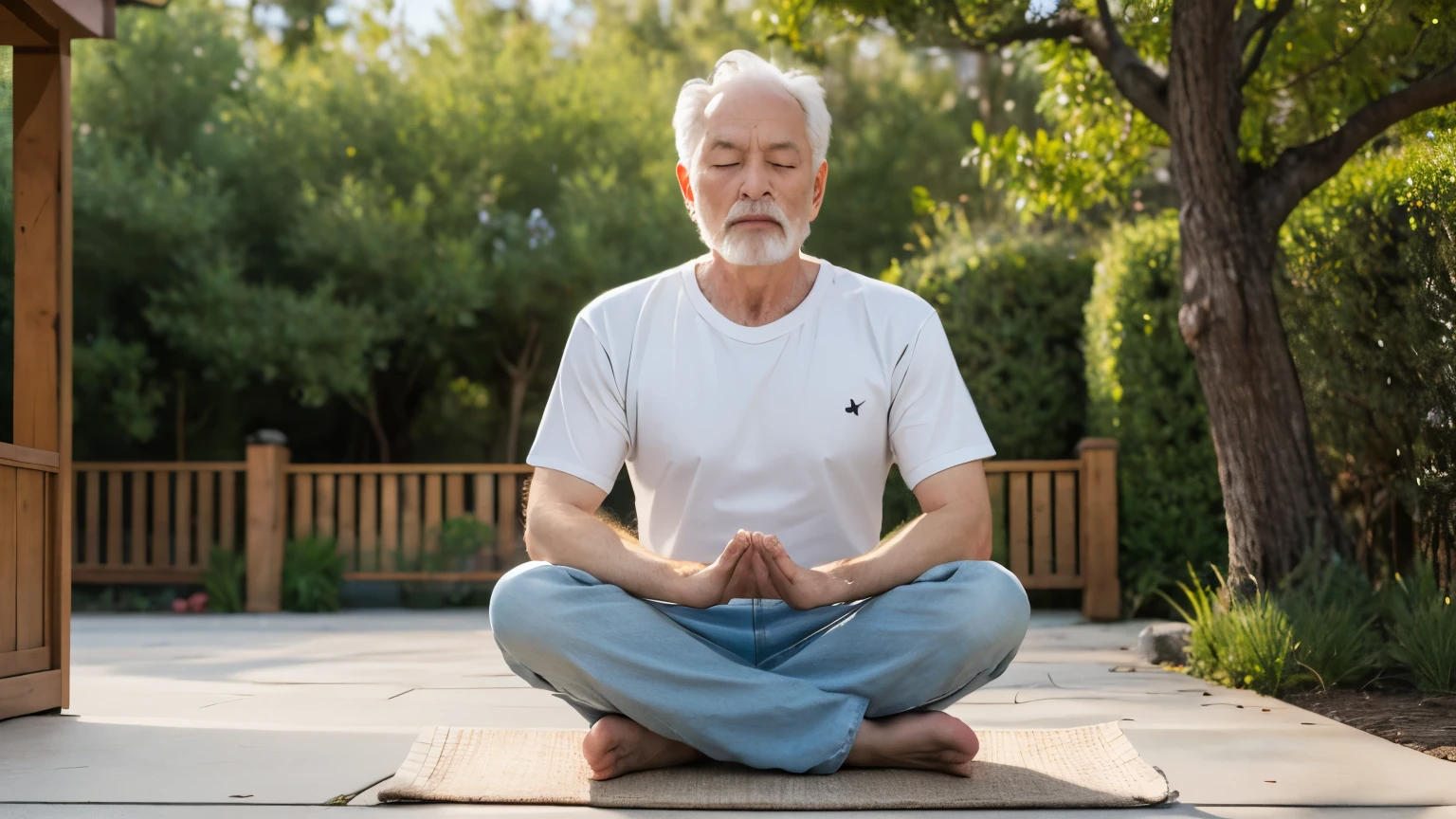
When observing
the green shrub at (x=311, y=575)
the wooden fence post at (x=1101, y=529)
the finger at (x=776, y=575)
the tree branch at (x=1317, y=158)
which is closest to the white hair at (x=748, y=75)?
the finger at (x=776, y=575)

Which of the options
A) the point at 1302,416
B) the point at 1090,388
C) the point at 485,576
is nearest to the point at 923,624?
the point at 1302,416

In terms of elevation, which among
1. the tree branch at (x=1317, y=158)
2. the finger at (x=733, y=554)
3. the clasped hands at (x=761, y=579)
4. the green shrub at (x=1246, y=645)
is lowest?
the green shrub at (x=1246, y=645)

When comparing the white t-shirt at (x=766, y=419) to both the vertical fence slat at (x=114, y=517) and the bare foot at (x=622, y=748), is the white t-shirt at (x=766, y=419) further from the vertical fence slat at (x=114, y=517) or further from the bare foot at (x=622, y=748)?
the vertical fence slat at (x=114, y=517)

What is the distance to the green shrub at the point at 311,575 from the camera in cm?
823

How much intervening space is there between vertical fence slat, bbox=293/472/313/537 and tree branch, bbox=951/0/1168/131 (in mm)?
4933

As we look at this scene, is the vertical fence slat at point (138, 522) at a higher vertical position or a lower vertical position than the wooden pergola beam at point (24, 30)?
lower

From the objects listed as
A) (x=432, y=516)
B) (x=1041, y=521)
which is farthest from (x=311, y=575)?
(x=1041, y=521)

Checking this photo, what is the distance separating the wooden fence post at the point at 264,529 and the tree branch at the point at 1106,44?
494 cm

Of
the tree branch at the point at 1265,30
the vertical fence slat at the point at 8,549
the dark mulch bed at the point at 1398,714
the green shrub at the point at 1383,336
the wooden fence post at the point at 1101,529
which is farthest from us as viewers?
the wooden fence post at the point at 1101,529

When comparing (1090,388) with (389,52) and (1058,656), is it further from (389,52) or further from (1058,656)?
(389,52)

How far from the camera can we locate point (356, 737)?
134 inches

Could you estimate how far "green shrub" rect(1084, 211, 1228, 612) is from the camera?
23.2 ft

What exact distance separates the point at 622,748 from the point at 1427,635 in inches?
102

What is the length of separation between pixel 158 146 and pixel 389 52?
11.8 feet
